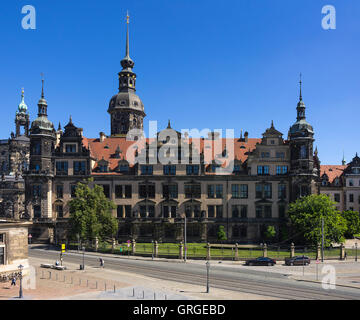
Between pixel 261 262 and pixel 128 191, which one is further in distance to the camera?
pixel 128 191

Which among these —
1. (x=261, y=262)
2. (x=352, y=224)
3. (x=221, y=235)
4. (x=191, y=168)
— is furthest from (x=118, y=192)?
(x=352, y=224)

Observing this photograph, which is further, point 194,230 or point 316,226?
point 194,230

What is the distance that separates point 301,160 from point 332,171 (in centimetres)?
3552

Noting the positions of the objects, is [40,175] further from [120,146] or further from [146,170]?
[146,170]

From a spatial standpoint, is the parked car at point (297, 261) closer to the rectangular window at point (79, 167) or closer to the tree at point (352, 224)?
the tree at point (352, 224)

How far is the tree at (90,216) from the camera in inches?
2128

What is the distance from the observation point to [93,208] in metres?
55.6

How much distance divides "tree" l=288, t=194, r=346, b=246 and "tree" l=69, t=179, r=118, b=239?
29625 millimetres

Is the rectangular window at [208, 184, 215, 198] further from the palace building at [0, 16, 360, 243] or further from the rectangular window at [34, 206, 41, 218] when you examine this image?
the rectangular window at [34, 206, 41, 218]

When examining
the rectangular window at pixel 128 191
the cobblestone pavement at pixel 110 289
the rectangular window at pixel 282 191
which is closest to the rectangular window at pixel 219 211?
the rectangular window at pixel 282 191

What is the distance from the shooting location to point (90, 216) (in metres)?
54.5
